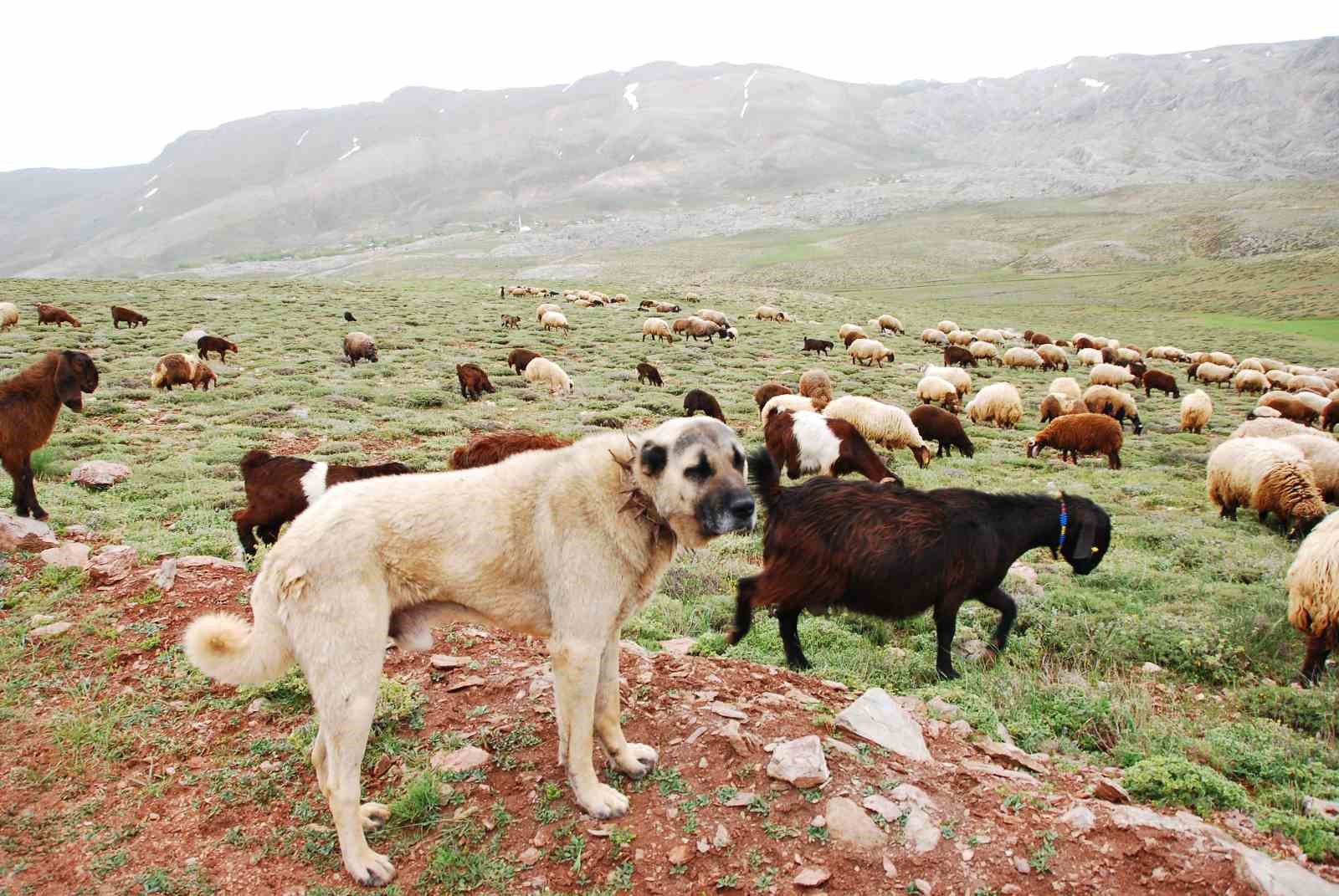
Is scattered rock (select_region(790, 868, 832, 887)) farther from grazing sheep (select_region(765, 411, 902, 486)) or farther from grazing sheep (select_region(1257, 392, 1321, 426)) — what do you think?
grazing sheep (select_region(1257, 392, 1321, 426))

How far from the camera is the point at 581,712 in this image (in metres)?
3.68

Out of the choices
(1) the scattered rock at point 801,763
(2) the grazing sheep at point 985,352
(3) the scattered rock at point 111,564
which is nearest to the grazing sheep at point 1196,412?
(2) the grazing sheep at point 985,352

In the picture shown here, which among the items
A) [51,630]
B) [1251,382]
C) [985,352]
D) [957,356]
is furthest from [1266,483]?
[985,352]

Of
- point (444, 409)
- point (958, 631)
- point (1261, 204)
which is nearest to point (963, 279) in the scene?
point (1261, 204)

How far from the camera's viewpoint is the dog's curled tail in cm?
338

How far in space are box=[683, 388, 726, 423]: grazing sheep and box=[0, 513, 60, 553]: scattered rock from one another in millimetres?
12519

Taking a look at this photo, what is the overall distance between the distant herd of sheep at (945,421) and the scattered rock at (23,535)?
98 centimetres

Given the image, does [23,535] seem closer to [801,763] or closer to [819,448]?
[801,763]

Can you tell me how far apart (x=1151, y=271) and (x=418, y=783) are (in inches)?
3799

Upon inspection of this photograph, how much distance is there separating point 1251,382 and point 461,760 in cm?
3430

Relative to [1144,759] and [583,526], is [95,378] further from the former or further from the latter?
[1144,759]

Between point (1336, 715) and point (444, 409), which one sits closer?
point (1336, 715)

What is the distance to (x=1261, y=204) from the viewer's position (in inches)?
3873

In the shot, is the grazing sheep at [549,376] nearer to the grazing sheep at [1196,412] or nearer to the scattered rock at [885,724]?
the scattered rock at [885,724]
